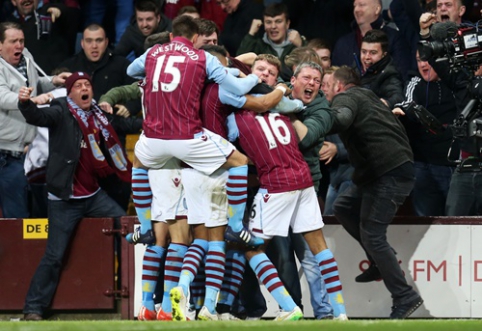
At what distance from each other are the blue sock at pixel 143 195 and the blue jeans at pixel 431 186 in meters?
2.79

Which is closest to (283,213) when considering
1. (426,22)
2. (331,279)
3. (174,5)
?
(331,279)

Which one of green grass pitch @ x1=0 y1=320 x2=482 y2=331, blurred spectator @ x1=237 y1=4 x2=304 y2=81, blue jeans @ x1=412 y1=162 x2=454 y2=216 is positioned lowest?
green grass pitch @ x1=0 y1=320 x2=482 y2=331

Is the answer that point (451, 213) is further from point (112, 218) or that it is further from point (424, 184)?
point (112, 218)

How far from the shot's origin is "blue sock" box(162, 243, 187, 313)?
28.3ft

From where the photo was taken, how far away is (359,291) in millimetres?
9875

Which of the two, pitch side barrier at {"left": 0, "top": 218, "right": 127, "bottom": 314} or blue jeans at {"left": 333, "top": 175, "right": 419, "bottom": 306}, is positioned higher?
blue jeans at {"left": 333, "top": 175, "right": 419, "bottom": 306}

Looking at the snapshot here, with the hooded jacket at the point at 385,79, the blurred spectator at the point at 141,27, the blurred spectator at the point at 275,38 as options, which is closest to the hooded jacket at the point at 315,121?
the hooded jacket at the point at 385,79

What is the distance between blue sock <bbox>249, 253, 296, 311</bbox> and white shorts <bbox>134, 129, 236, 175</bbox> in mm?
780

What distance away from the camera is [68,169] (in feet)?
32.4

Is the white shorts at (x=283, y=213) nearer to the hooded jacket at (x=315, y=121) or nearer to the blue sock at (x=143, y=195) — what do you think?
the hooded jacket at (x=315, y=121)

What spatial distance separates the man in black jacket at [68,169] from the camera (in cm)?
988

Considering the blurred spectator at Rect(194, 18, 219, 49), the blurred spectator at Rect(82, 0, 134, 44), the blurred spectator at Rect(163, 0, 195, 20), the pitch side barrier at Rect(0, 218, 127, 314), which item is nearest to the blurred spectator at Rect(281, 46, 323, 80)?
the blurred spectator at Rect(194, 18, 219, 49)

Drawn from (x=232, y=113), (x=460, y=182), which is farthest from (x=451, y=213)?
(x=232, y=113)

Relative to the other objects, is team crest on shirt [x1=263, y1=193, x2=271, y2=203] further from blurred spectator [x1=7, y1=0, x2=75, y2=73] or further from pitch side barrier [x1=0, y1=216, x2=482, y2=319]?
blurred spectator [x1=7, y1=0, x2=75, y2=73]
